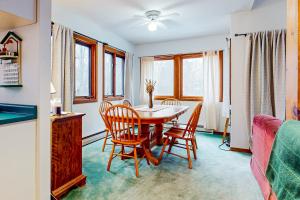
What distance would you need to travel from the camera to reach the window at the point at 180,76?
472 cm

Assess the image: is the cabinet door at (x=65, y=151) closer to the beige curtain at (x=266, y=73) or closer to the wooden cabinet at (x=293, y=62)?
the wooden cabinet at (x=293, y=62)

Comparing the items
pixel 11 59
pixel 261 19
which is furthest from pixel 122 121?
pixel 261 19

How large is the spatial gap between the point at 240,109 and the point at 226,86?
572mm

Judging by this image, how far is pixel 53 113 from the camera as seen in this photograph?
1836mm

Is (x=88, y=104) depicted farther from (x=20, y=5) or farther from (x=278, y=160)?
(x=278, y=160)

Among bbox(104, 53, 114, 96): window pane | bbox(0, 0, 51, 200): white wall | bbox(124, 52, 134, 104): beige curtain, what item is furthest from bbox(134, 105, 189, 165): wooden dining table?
bbox(124, 52, 134, 104): beige curtain

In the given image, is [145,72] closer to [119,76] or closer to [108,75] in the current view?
[119,76]

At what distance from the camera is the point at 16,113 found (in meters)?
1.40

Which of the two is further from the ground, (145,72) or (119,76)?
(145,72)

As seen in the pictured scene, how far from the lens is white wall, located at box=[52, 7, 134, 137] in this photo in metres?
3.08

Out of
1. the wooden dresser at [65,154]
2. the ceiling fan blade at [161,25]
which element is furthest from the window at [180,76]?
the wooden dresser at [65,154]

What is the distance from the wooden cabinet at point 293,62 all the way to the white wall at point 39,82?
1666mm

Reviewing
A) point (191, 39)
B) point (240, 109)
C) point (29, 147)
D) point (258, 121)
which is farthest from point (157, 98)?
point (29, 147)

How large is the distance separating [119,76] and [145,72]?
2.48 feet
